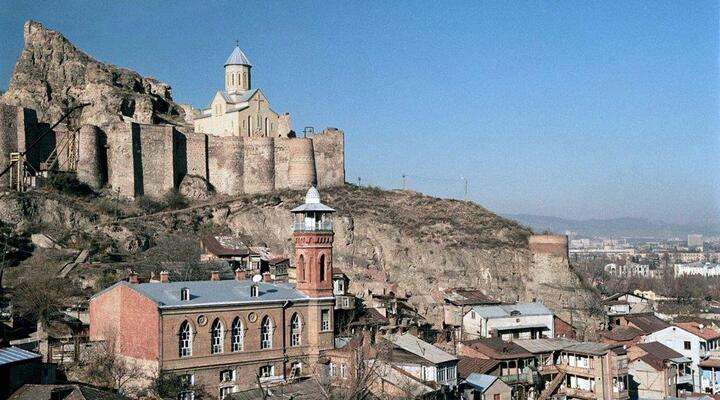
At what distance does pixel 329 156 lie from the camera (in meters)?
79.9

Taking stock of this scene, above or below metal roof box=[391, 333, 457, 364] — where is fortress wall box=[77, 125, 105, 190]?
above

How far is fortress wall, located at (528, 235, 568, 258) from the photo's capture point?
233 feet

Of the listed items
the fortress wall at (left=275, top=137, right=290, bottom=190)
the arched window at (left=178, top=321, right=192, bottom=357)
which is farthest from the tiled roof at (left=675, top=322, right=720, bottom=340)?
the fortress wall at (left=275, top=137, right=290, bottom=190)

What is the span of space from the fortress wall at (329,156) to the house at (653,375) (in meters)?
33.1

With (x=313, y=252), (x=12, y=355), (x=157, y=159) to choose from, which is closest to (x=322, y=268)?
(x=313, y=252)

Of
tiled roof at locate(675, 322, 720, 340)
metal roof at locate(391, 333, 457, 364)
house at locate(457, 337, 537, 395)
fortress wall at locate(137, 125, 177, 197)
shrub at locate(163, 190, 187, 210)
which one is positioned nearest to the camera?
metal roof at locate(391, 333, 457, 364)

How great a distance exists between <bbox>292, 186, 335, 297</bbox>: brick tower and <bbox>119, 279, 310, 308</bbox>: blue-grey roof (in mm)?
616

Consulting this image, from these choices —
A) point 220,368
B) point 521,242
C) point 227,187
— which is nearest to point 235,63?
point 227,187

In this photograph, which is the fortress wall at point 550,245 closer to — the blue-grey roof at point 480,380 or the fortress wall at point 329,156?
the fortress wall at point 329,156

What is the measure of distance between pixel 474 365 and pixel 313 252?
8.83 m

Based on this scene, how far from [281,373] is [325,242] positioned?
20.8 feet

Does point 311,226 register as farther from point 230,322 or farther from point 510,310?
point 510,310

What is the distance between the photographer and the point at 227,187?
77812mm

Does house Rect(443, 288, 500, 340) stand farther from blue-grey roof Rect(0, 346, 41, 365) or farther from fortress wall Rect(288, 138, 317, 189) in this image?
blue-grey roof Rect(0, 346, 41, 365)
